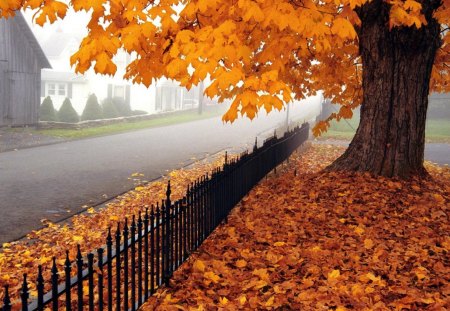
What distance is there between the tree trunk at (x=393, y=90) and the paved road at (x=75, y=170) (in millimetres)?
6199

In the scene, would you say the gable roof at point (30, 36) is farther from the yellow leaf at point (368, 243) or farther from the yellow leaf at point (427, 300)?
the yellow leaf at point (427, 300)

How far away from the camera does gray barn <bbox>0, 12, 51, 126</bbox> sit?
Answer: 971 inches

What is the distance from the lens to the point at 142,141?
22.7m

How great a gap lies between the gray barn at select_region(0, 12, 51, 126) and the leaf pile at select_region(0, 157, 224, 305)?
1712 centimetres

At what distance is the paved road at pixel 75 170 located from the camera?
903 cm

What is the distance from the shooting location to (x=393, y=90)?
880cm

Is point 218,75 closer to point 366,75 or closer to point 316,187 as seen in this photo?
point 316,187

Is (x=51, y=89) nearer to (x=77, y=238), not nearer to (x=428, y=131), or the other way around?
(x=428, y=131)

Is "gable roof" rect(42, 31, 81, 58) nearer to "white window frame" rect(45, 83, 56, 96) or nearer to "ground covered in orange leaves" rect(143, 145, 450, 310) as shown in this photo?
"white window frame" rect(45, 83, 56, 96)

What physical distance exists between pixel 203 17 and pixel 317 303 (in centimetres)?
373

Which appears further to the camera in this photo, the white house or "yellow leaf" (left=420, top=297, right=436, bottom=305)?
the white house

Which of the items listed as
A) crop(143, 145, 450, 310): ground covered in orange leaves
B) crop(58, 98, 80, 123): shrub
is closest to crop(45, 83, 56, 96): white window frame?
crop(58, 98, 80, 123): shrub

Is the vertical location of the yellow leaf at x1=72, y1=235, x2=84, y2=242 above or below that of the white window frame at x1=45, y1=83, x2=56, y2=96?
below

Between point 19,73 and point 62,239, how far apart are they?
21493mm
